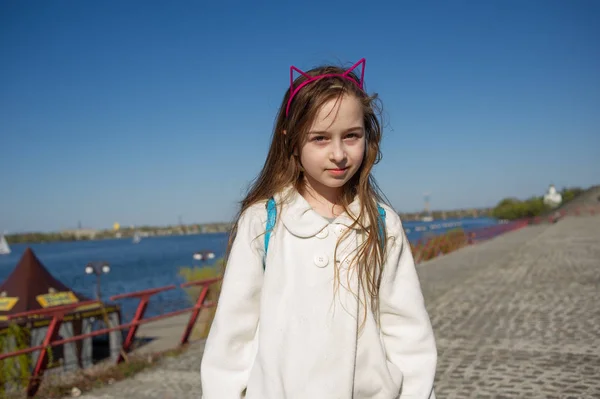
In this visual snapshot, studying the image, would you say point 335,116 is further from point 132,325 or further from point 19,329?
point 19,329

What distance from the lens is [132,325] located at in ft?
22.3

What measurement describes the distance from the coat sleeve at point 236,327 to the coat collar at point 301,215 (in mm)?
100

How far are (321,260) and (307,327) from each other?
196 millimetres

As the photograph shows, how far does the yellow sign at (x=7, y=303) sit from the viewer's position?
8602 mm

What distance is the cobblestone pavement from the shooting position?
5207 millimetres

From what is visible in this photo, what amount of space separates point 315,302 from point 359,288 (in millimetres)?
142

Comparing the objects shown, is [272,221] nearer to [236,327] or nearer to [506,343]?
[236,327]

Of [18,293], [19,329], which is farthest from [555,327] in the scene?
[18,293]

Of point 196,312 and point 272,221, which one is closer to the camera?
point 272,221

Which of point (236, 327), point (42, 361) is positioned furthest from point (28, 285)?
point (236, 327)

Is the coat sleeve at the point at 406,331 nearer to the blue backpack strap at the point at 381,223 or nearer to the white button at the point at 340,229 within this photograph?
the blue backpack strap at the point at 381,223

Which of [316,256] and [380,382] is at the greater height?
[316,256]

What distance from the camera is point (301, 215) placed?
5.70 feet

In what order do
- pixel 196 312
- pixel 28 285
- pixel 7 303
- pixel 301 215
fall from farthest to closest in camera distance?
pixel 28 285 → pixel 7 303 → pixel 196 312 → pixel 301 215
